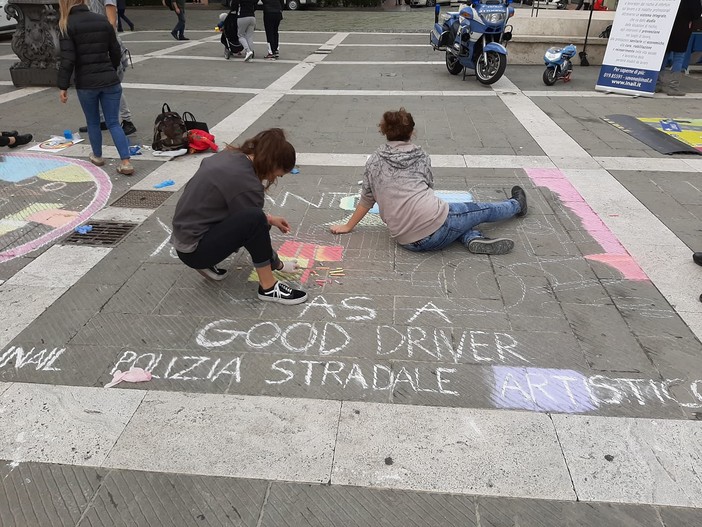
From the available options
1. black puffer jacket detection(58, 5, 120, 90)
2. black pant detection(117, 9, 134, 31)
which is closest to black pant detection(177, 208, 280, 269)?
black puffer jacket detection(58, 5, 120, 90)

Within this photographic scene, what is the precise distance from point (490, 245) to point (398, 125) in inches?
45.2

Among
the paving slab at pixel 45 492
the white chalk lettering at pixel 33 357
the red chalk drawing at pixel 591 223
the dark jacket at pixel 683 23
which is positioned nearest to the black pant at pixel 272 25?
the dark jacket at pixel 683 23

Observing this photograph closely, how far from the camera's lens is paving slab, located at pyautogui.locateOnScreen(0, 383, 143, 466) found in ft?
7.70

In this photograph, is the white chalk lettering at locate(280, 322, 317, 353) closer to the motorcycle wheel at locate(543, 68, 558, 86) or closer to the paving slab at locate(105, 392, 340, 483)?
the paving slab at locate(105, 392, 340, 483)

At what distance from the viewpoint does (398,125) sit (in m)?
3.74

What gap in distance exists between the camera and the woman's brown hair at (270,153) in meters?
3.04

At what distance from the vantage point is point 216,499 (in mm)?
2146

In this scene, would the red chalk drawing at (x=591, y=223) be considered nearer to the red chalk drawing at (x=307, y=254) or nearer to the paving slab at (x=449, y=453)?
→ the paving slab at (x=449, y=453)

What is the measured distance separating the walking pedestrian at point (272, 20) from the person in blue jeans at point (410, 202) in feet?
30.9

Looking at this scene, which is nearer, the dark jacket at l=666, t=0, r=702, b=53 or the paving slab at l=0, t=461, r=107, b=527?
the paving slab at l=0, t=461, r=107, b=527

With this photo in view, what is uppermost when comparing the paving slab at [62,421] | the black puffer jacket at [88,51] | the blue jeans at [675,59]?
the black puffer jacket at [88,51]

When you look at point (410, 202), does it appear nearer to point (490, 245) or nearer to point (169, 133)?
point (490, 245)

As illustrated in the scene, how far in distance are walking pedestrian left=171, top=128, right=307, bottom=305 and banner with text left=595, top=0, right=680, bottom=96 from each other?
318 inches

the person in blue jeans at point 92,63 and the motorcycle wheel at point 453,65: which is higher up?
the person in blue jeans at point 92,63
